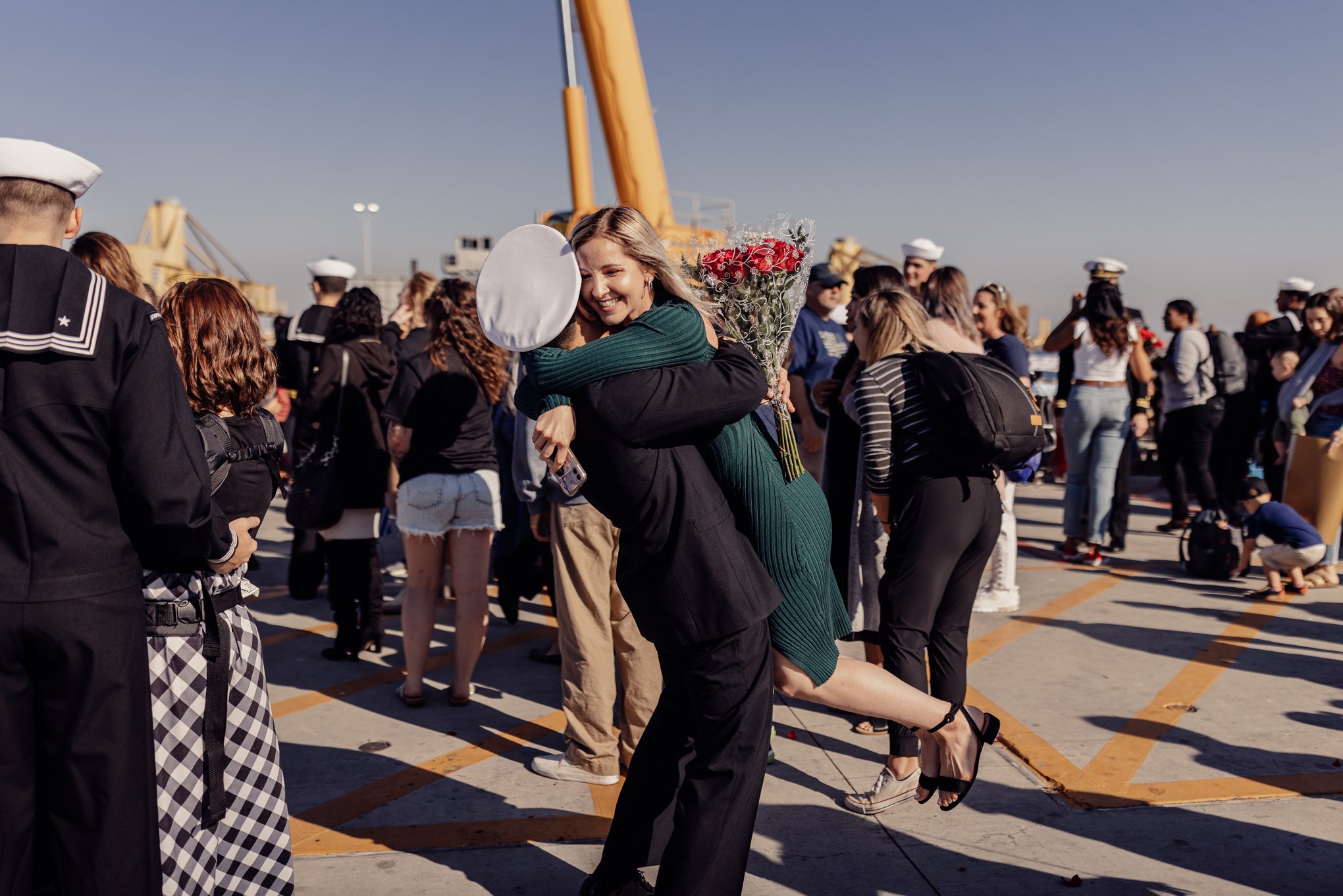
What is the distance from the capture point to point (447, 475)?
4.63 metres

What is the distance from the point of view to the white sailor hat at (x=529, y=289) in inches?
88.4

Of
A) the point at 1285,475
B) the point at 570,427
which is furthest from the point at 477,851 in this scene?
the point at 1285,475

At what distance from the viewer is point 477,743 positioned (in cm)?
432

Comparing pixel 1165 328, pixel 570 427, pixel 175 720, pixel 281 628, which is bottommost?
pixel 281 628

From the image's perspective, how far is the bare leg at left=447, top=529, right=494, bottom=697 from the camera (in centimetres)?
468

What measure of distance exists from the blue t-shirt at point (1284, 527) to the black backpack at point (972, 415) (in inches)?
165

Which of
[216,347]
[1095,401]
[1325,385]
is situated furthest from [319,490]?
[1325,385]

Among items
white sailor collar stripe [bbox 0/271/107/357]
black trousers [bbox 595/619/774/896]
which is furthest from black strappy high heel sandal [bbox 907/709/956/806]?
white sailor collar stripe [bbox 0/271/107/357]

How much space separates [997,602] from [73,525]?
5.55m

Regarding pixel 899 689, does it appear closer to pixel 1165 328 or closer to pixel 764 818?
pixel 764 818

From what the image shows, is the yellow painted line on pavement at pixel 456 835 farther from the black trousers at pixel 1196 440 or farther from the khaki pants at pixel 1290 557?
the black trousers at pixel 1196 440

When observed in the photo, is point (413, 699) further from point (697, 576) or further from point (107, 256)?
point (697, 576)

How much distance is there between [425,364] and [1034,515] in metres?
7.67

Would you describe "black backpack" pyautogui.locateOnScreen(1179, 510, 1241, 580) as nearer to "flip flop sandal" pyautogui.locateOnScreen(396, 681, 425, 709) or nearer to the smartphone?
"flip flop sandal" pyautogui.locateOnScreen(396, 681, 425, 709)
